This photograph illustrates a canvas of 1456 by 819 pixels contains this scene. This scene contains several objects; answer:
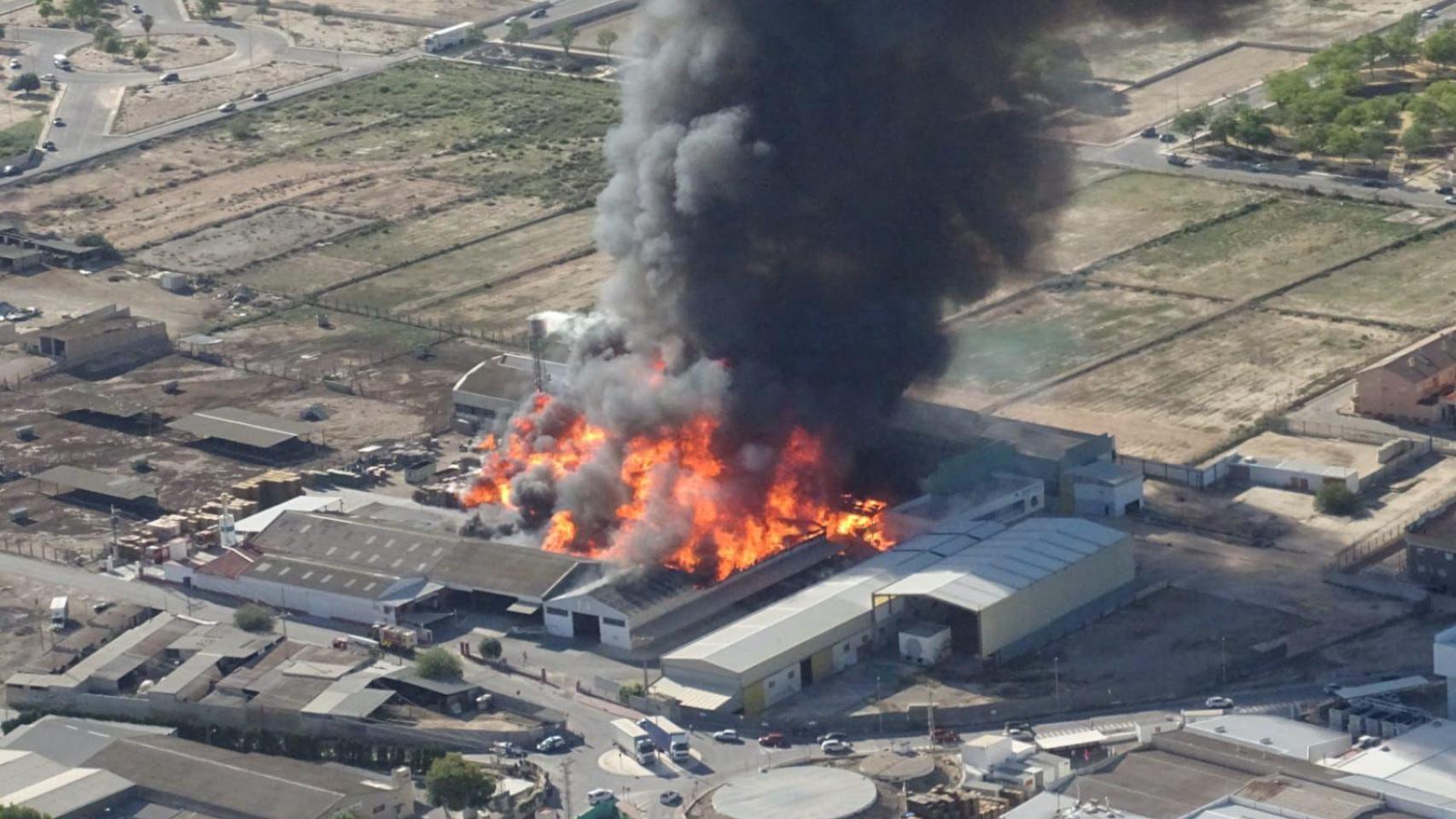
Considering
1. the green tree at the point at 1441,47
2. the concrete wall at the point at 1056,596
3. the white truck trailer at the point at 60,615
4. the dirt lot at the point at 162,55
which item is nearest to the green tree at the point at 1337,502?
the concrete wall at the point at 1056,596

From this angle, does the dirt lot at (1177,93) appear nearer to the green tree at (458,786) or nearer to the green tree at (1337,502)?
the green tree at (1337,502)

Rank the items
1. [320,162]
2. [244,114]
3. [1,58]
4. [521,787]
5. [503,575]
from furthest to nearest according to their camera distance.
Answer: [1,58]
[244,114]
[320,162]
[503,575]
[521,787]

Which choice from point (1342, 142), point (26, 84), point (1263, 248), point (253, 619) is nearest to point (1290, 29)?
point (1342, 142)

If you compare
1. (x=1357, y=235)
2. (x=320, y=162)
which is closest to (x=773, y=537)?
(x=1357, y=235)

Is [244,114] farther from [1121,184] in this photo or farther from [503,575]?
[503,575]

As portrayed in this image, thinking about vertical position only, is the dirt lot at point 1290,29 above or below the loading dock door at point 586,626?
above

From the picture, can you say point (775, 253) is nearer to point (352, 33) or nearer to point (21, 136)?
point (21, 136)

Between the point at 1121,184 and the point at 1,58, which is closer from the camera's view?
the point at 1121,184
